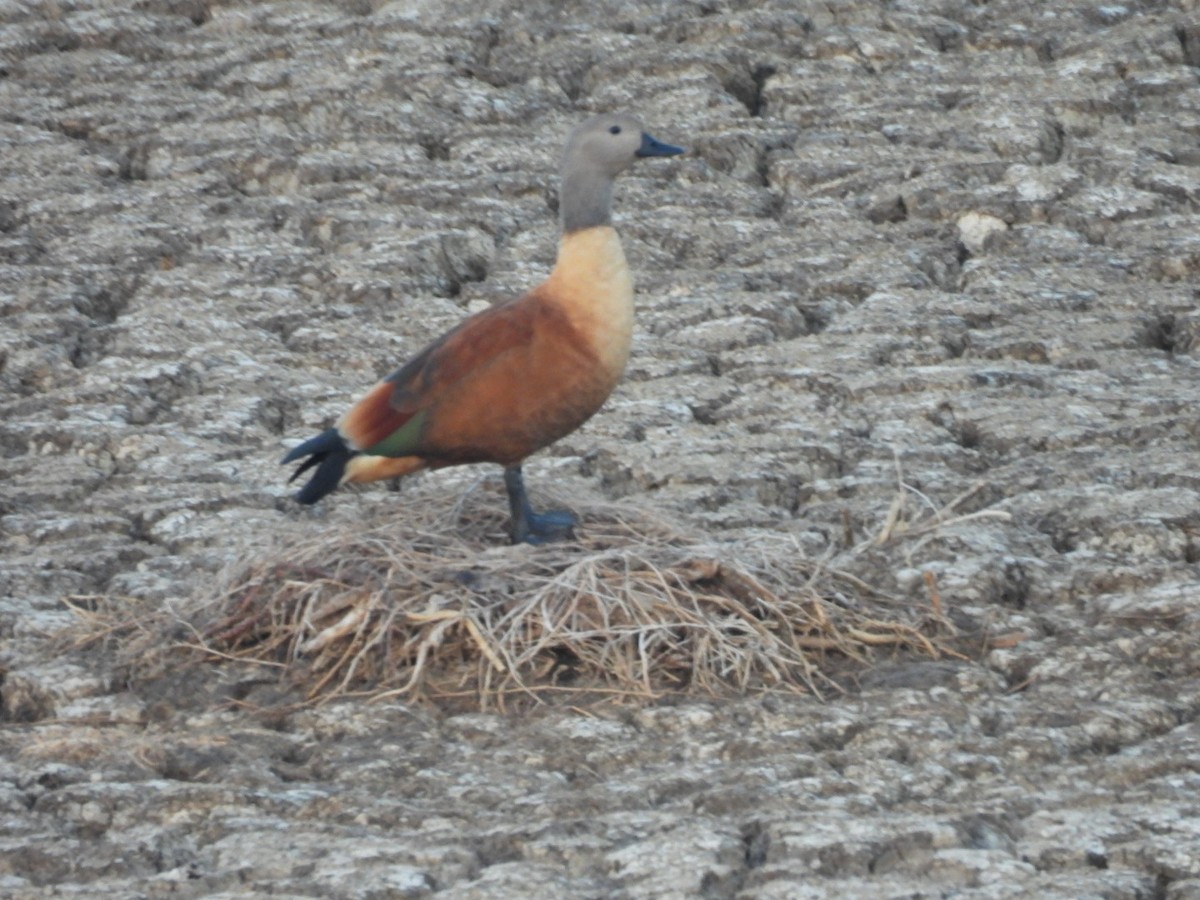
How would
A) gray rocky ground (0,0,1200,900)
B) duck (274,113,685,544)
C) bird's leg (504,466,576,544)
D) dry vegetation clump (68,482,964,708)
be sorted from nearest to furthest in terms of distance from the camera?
gray rocky ground (0,0,1200,900) < dry vegetation clump (68,482,964,708) < duck (274,113,685,544) < bird's leg (504,466,576,544)

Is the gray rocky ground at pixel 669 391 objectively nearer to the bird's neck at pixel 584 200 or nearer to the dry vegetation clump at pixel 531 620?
the dry vegetation clump at pixel 531 620

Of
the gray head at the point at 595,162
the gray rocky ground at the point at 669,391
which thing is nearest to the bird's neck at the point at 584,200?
Result: the gray head at the point at 595,162

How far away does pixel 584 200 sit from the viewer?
15.0 feet

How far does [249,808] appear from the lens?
3.63 meters

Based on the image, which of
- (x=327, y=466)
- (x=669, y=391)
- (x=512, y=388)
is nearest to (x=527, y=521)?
(x=512, y=388)

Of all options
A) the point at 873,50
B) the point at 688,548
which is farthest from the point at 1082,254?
the point at 688,548

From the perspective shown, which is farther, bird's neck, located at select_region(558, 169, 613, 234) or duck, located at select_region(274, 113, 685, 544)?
bird's neck, located at select_region(558, 169, 613, 234)

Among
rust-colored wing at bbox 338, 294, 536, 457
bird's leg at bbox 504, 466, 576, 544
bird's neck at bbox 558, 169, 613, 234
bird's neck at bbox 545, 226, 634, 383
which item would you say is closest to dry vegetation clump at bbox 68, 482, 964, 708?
bird's leg at bbox 504, 466, 576, 544

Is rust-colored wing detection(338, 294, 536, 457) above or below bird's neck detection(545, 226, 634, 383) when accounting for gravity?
below

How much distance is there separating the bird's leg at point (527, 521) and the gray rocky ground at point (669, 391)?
0.23 meters

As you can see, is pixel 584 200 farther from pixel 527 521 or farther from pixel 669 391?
pixel 669 391

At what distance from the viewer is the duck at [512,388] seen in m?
4.40

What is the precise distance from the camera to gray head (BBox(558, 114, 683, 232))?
4.58m

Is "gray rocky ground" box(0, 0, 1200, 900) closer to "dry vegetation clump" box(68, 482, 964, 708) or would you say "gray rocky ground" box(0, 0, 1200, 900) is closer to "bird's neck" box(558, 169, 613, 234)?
"dry vegetation clump" box(68, 482, 964, 708)
